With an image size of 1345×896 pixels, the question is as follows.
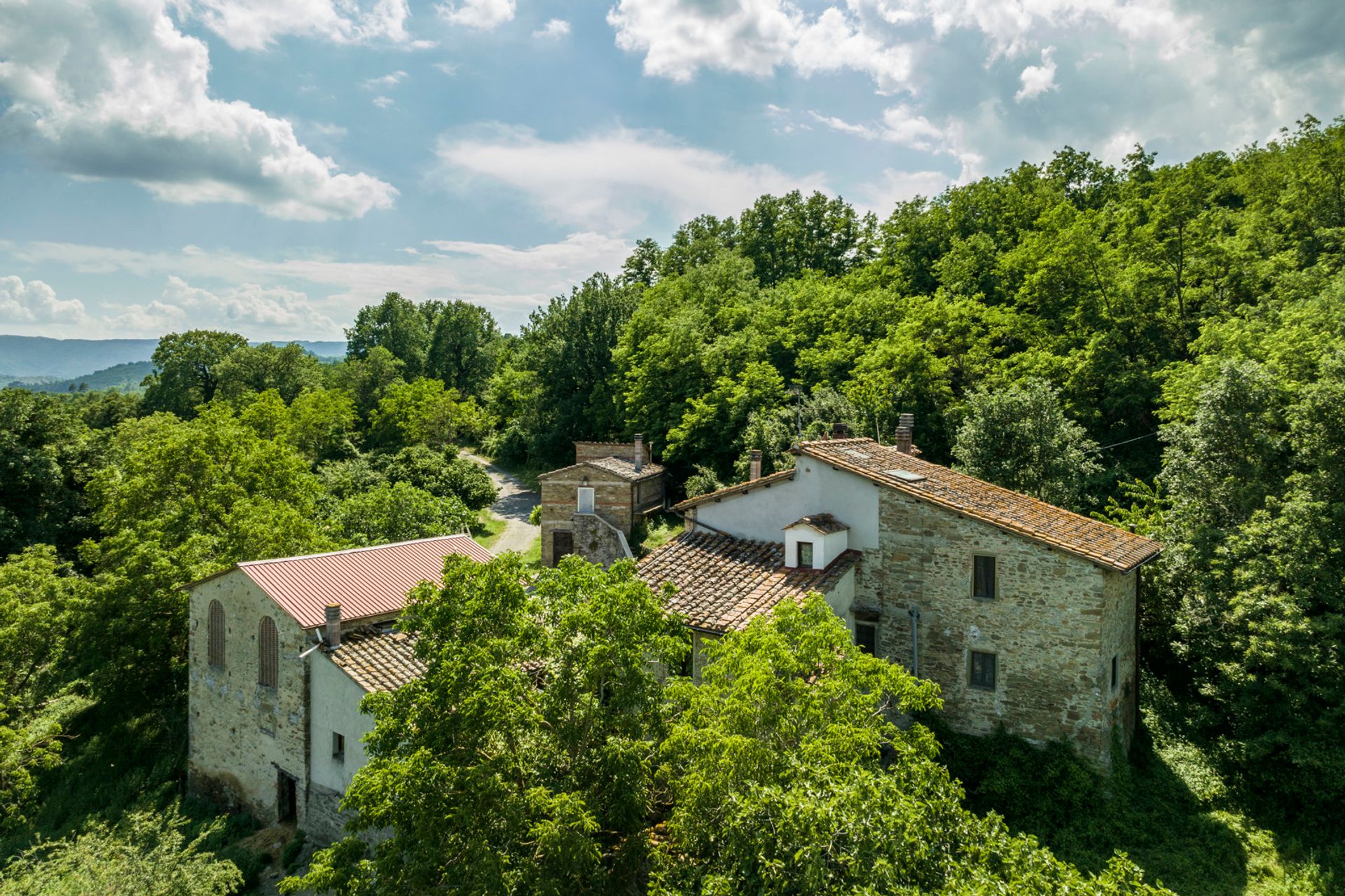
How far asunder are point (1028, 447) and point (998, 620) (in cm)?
932

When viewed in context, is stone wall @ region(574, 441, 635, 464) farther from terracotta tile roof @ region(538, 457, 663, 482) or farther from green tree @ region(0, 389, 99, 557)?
green tree @ region(0, 389, 99, 557)

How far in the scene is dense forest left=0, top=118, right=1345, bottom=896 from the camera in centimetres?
994

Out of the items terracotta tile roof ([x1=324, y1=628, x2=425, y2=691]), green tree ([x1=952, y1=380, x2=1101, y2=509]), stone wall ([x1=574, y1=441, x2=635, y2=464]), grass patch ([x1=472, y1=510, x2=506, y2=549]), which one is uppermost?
green tree ([x1=952, y1=380, x2=1101, y2=509])

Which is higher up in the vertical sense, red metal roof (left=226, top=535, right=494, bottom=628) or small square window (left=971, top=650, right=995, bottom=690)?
red metal roof (left=226, top=535, right=494, bottom=628)

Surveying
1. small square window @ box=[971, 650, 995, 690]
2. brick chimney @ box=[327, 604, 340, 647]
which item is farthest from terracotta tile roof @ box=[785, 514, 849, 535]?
brick chimney @ box=[327, 604, 340, 647]

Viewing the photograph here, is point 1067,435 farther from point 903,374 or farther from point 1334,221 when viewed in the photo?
point 1334,221

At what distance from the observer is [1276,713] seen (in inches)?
649

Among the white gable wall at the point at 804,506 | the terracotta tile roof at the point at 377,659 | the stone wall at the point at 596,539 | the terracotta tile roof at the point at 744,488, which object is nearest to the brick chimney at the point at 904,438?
the terracotta tile roof at the point at 744,488

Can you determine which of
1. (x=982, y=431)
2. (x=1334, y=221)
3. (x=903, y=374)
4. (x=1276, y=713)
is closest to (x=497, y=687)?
(x=1276, y=713)

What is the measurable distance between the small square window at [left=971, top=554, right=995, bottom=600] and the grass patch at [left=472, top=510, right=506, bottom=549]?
2787cm

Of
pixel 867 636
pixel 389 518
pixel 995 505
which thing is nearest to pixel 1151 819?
pixel 867 636

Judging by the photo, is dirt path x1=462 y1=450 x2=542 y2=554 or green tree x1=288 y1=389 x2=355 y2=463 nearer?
dirt path x1=462 y1=450 x2=542 y2=554

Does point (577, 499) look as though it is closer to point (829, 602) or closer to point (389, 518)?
point (389, 518)

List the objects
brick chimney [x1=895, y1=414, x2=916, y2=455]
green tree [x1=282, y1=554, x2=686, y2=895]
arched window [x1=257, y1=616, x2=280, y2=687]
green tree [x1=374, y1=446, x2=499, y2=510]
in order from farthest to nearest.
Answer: green tree [x1=374, y1=446, x2=499, y2=510] → brick chimney [x1=895, y1=414, x2=916, y2=455] → arched window [x1=257, y1=616, x2=280, y2=687] → green tree [x1=282, y1=554, x2=686, y2=895]
